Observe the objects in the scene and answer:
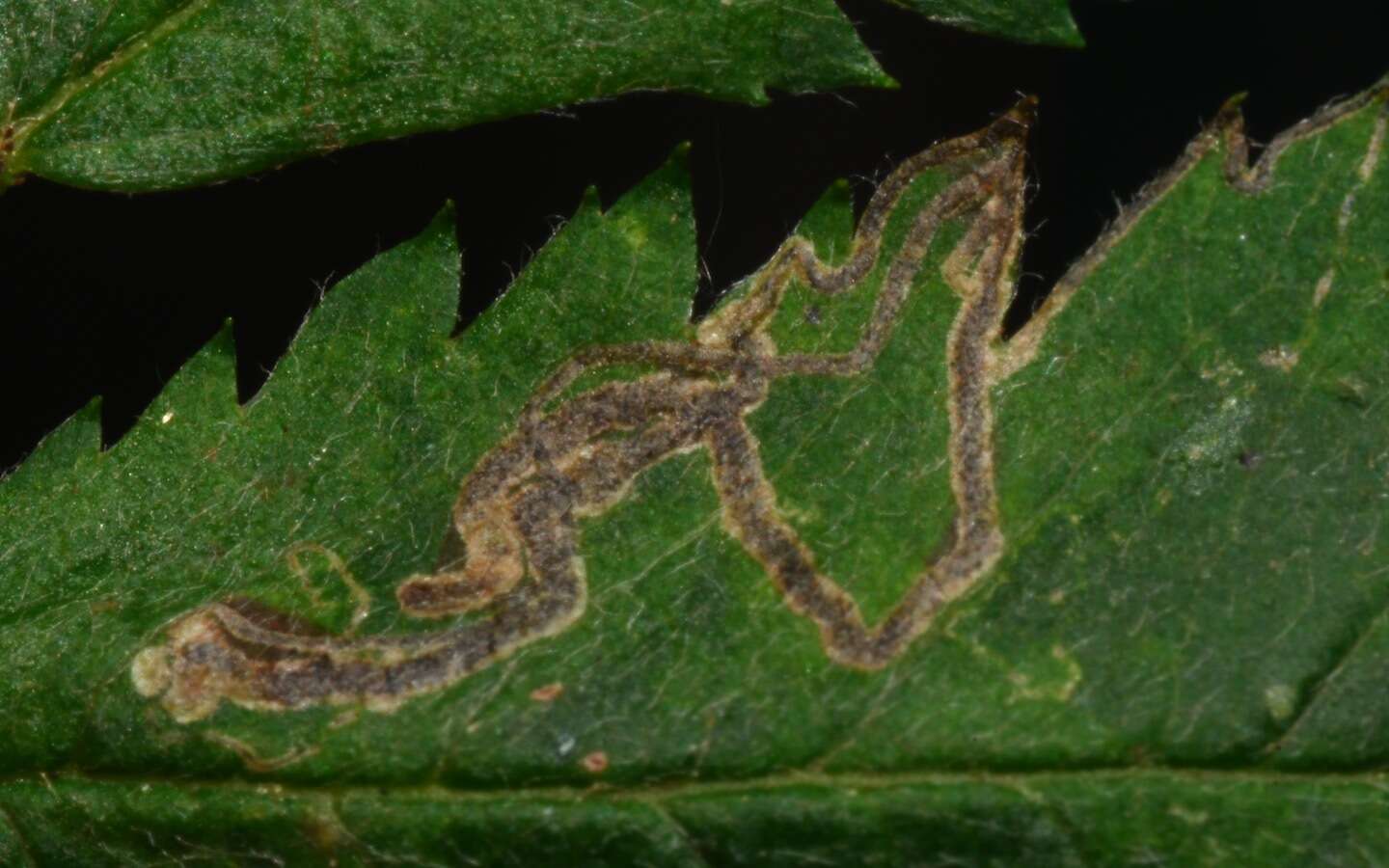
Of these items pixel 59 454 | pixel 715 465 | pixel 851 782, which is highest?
pixel 59 454

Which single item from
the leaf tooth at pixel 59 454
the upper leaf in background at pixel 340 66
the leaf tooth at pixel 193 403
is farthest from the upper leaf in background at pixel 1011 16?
the leaf tooth at pixel 59 454

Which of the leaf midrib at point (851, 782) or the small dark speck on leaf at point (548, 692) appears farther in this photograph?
the small dark speck on leaf at point (548, 692)

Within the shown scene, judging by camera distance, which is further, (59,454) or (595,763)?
(59,454)

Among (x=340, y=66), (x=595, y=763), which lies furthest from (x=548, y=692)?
(x=340, y=66)

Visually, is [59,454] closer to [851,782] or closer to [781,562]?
[781,562]

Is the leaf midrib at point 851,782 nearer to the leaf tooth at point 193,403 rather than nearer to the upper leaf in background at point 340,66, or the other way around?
the leaf tooth at point 193,403

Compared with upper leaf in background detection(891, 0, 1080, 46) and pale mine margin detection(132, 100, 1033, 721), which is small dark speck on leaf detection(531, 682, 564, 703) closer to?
pale mine margin detection(132, 100, 1033, 721)

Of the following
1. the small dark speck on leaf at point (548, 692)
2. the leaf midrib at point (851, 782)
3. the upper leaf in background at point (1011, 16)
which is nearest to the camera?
the leaf midrib at point (851, 782)
